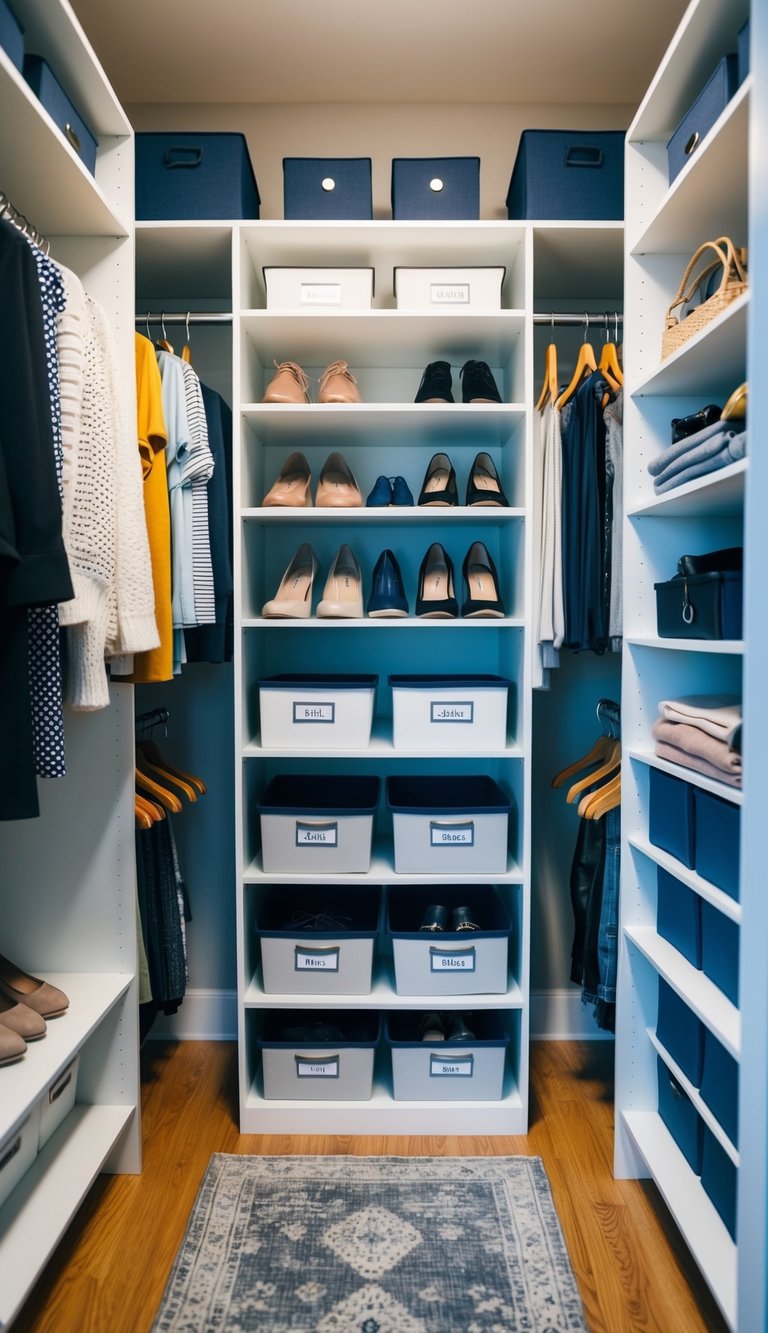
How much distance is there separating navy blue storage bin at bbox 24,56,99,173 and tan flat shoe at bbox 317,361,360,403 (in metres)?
0.66

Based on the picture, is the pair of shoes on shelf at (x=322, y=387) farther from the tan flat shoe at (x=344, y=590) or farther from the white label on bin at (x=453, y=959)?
the white label on bin at (x=453, y=959)

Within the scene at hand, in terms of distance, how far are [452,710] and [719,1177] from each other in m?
1.07

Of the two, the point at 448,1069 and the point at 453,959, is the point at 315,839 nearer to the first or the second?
the point at 453,959

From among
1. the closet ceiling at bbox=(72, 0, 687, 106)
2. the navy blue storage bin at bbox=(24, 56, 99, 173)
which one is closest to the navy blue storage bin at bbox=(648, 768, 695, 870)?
the navy blue storage bin at bbox=(24, 56, 99, 173)

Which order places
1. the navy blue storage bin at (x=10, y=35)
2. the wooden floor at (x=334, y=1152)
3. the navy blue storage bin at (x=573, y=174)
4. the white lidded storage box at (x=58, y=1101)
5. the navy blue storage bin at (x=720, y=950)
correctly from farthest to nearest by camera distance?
the navy blue storage bin at (x=573, y=174) < the white lidded storage box at (x=58, y=1101) < the wooden floor at (x=334, y=1152) < the navy blue storage bin at (x=720, y=950) < the navy blue storage bin at (x=10, y=35)

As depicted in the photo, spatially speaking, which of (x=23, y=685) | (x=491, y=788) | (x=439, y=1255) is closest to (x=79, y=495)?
(x=23, y=685)

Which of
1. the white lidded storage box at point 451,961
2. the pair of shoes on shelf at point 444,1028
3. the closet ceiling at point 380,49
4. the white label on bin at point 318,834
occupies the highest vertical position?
the closet ceiling at point 380,49

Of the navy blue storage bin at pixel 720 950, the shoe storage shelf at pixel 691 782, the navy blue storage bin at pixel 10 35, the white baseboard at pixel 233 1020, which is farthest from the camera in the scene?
the white baseboard at pixel 233 1020

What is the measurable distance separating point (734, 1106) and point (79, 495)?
1461mm

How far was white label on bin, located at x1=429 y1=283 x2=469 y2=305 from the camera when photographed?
2039 mm

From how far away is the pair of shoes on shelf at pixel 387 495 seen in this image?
209cm

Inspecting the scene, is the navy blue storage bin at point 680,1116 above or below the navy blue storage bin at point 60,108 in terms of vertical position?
below

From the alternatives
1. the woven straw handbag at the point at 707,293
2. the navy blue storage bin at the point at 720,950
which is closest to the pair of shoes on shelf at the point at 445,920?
the navy blue storage bin at the point at 720,950

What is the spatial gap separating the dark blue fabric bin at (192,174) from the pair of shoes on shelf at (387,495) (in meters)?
0.73
